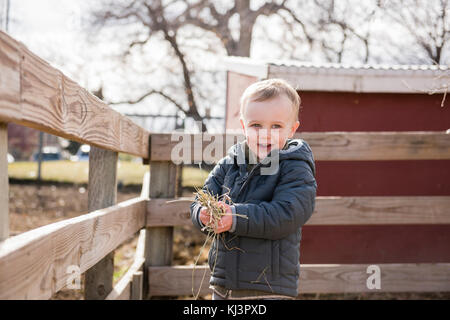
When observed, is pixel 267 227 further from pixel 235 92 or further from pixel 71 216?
pixel 71 216

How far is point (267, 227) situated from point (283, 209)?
4.3 inches

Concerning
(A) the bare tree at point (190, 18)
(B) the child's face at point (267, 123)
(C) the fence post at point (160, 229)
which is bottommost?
(C) the fence post at point (160, 229)

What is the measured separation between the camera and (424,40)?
26.4 feet

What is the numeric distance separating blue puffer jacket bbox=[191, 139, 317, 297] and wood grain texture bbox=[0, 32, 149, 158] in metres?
Result: 0.65

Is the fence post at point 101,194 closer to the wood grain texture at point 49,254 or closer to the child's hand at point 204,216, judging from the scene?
the wood grain texture at point 49,254

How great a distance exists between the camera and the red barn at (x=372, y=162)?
4.77 m

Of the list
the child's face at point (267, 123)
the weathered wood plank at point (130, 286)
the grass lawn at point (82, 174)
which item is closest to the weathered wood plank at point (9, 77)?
the child's face at point (267, 123)

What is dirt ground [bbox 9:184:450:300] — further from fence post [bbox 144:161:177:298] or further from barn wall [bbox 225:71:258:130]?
barn wall [bbox 225:71:258:130]

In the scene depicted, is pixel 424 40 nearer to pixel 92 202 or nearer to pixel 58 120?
pixel 92 202

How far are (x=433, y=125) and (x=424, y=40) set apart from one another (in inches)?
147

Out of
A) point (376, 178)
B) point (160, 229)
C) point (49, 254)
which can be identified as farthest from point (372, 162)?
point (49, 254)

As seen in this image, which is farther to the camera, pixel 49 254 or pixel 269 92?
pixel 269 92

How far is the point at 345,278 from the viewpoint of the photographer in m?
3.52

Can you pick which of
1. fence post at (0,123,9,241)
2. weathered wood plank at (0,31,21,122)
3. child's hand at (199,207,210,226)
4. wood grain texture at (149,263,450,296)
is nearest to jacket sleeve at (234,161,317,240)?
child's hand at (199,207,210,226)
